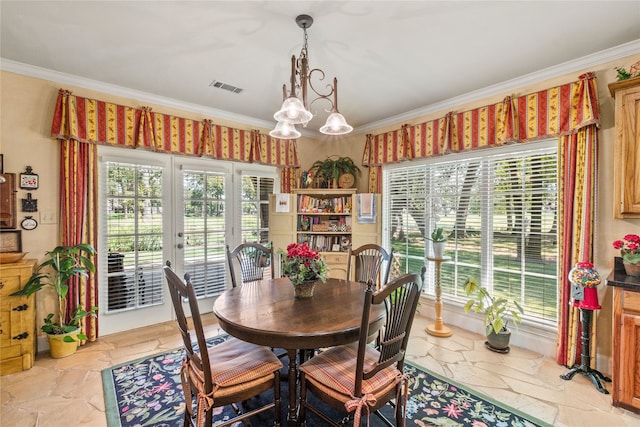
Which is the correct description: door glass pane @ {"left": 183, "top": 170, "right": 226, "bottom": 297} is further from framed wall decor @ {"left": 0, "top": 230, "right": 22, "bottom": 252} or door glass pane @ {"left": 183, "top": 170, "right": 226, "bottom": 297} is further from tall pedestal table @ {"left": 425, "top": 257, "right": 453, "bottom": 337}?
tall pedestal table @ {"left": 425, "top": 257, "right": 453, "bottom": 337}

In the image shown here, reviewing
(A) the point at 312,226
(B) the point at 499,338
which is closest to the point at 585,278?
(B) the point at 499,338

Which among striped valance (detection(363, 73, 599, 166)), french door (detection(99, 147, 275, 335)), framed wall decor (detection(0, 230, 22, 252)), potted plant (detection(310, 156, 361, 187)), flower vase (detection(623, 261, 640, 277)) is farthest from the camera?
potted plant (detection(310, 156, 361, 187))

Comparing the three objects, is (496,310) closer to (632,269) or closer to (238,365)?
(632,269)

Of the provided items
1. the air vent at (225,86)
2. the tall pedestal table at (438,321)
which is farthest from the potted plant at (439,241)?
the air vent at (225,86)

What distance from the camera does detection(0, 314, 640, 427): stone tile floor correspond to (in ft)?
6.72

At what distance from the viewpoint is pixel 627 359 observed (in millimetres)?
2076

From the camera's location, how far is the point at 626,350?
2.08 metres

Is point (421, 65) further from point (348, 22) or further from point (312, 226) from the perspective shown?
point (312, 226)

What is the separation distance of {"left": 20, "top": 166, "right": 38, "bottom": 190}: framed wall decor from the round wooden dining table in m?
2.31

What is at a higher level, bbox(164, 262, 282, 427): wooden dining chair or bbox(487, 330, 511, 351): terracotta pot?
bbox(164, 262, 282, 427): wooden dining chair

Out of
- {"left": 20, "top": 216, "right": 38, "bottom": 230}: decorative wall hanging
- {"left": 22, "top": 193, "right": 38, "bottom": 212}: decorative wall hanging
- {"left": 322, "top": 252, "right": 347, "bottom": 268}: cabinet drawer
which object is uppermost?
{"left": 22, "top": 193, "right": 38, "bottom": 212}: decorative wall hanging

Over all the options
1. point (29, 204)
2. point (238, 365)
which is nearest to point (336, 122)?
point (238, 365)

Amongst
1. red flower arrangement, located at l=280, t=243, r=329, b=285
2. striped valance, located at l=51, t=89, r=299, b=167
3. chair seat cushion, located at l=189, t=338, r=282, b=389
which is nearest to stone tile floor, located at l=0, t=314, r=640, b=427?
chair seat cushion, located at l=189, t=338, r=282, b=389

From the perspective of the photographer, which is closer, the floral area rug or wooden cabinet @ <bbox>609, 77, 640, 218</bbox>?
the floral area rug
